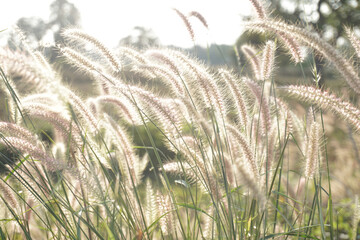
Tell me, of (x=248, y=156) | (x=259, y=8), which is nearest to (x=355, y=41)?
(x=259, y=8)

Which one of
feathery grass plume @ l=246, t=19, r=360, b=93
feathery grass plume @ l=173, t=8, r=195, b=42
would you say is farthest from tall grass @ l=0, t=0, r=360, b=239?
feathery grass plume @ l=173, t=8, r=195, b=42

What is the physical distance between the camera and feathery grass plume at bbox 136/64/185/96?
5.71 ft

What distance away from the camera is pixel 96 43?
1908 millimetres

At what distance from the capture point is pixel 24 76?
148 cm

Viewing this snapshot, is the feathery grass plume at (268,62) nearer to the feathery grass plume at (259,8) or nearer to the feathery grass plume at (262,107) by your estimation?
the feathery grass plume at (262,107)

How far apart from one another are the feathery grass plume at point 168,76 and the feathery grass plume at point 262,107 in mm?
333

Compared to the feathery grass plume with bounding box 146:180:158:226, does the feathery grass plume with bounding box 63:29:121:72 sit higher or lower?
higher

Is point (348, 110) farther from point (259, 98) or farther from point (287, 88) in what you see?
point (259, 98)

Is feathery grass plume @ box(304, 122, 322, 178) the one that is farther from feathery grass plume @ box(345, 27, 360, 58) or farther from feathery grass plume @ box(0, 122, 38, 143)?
feathery grass plume @ box(0, 122, 38, 143)

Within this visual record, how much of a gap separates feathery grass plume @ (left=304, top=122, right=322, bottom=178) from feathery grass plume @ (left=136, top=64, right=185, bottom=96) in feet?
2.00

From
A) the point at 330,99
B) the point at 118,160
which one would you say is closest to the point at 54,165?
the point at 118,160

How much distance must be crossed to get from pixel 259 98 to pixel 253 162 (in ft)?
1.33

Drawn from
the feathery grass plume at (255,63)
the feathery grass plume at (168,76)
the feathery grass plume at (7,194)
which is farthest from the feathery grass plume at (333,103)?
the feathery grass plume at (7,194)

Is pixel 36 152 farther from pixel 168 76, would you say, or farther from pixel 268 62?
pixel 268 62
